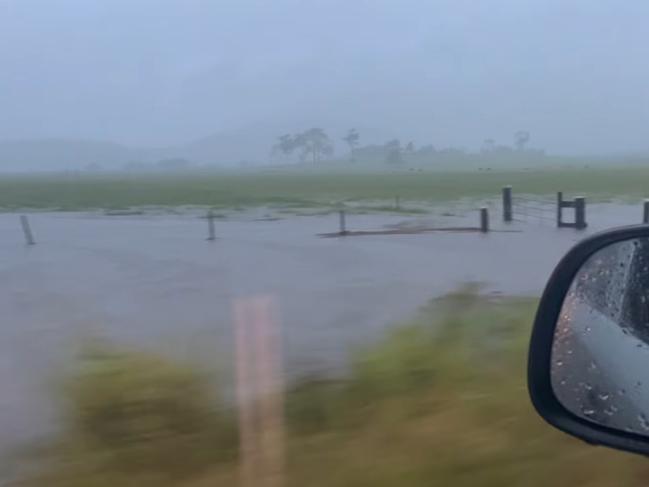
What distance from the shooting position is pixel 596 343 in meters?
2.31

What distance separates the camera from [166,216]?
25.7m

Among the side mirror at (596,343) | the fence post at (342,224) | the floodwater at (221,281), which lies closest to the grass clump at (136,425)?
the floodwater at (221,281)

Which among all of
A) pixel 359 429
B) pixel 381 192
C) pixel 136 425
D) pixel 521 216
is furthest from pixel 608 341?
pixel 381 192

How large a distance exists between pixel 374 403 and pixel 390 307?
12.6ft

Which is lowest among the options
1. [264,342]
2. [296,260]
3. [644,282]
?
[296,260]

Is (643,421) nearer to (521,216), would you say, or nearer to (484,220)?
(521,216)

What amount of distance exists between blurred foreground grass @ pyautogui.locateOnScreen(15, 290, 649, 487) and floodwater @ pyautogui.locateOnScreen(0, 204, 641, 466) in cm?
32

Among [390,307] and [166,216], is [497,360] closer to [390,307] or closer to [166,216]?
[390,307]

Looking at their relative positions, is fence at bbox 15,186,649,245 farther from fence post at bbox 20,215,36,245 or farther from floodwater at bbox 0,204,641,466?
floodwater at bbox 0,204,641,466

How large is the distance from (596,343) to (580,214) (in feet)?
35.1

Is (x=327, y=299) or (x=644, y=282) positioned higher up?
(x=644, y=282)

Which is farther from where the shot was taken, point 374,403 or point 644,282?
point 374,403

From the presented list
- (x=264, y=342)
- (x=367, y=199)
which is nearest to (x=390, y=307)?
(x=264, y=342)

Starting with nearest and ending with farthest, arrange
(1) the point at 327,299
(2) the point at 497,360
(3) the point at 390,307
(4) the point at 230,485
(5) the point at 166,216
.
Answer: (4) the point at 230,485
(2) the point at 497,360
(3) the point at 390,307
(1) the point at 327,299
(5) the point at 166,216
